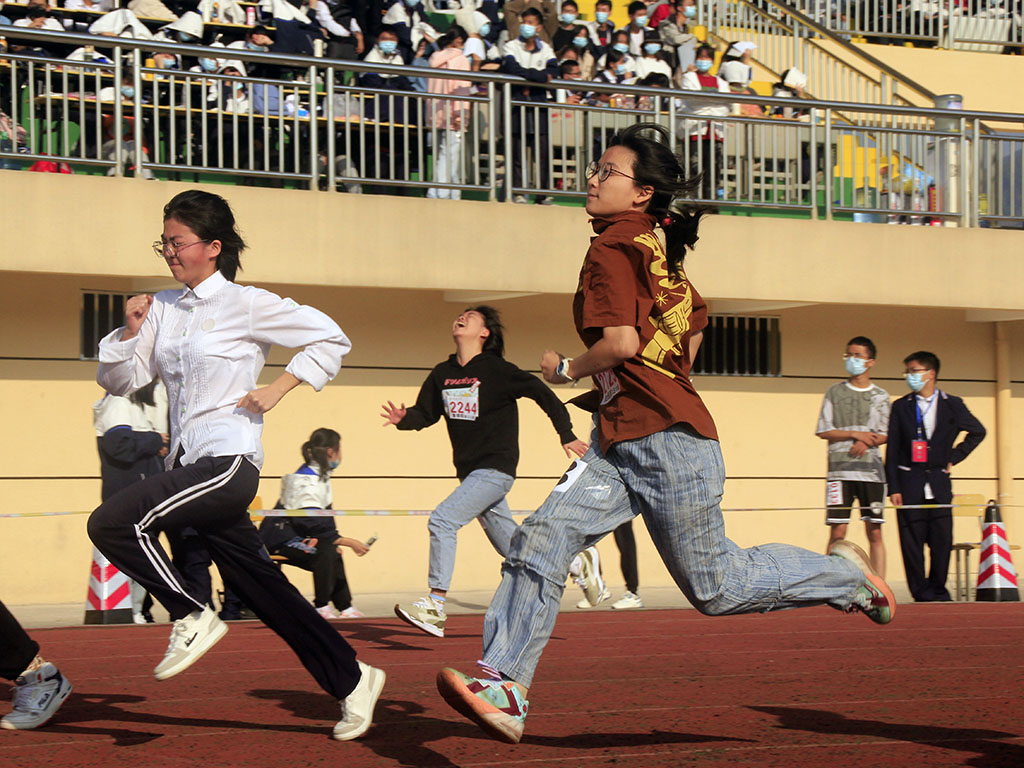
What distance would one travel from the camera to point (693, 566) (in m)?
4.37

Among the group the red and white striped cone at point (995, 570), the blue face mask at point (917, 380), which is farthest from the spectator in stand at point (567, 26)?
the red and white striped cone at point (995, 570)

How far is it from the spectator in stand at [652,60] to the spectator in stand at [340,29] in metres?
3.17

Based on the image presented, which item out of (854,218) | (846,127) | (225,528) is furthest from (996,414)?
(225,528)

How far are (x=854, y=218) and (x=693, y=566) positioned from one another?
35.3 feet

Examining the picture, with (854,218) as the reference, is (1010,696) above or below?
below

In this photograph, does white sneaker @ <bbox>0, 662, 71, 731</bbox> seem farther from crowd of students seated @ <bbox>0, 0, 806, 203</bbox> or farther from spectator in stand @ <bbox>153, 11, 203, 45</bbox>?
spectator in stand @ <bbox>153, 11, 203, 45</bbox>

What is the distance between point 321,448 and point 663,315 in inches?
242

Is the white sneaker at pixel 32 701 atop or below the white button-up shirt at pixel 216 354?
below

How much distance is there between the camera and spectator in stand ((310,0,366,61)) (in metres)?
13.4

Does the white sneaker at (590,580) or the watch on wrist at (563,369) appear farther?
Answer: the white sneaker at (590,580)

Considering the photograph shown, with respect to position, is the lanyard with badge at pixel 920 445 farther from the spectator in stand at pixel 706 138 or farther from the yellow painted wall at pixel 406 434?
the yellow painted wall at pixel 406 434

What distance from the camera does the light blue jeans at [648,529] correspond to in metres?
4.31

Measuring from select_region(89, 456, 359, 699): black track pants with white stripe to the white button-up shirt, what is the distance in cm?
13

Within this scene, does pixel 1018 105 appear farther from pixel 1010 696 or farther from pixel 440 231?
pixel 1010 696
